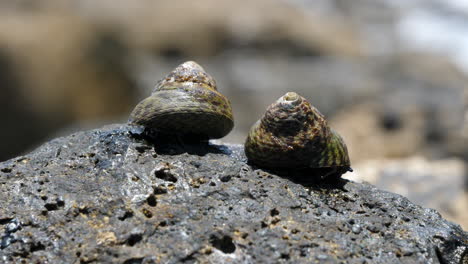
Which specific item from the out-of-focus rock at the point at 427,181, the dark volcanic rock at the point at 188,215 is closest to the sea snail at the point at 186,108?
the dark volcanic rock at the point at 188,215

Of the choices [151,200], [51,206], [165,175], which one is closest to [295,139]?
[165,175]

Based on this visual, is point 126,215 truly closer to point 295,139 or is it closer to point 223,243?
point 223,243

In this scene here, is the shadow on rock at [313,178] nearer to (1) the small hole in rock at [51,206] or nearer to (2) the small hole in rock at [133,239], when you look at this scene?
(2) the small hole in rock at [133,239]

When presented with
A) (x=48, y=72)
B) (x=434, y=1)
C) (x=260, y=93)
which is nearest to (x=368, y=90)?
(x=260, y=93)

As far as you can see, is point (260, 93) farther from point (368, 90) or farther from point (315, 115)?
point (315, 115)

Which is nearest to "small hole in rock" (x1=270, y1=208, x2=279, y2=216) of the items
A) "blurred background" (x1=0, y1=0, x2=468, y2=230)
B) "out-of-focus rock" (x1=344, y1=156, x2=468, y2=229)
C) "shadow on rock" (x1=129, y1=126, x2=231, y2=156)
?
"shadow on rock" (x1=129, y1=126, x2=231, y2=156)

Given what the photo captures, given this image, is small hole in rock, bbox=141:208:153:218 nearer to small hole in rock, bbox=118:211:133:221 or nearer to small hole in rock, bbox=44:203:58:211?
small hole in rock, bbox=118:211:133:221
